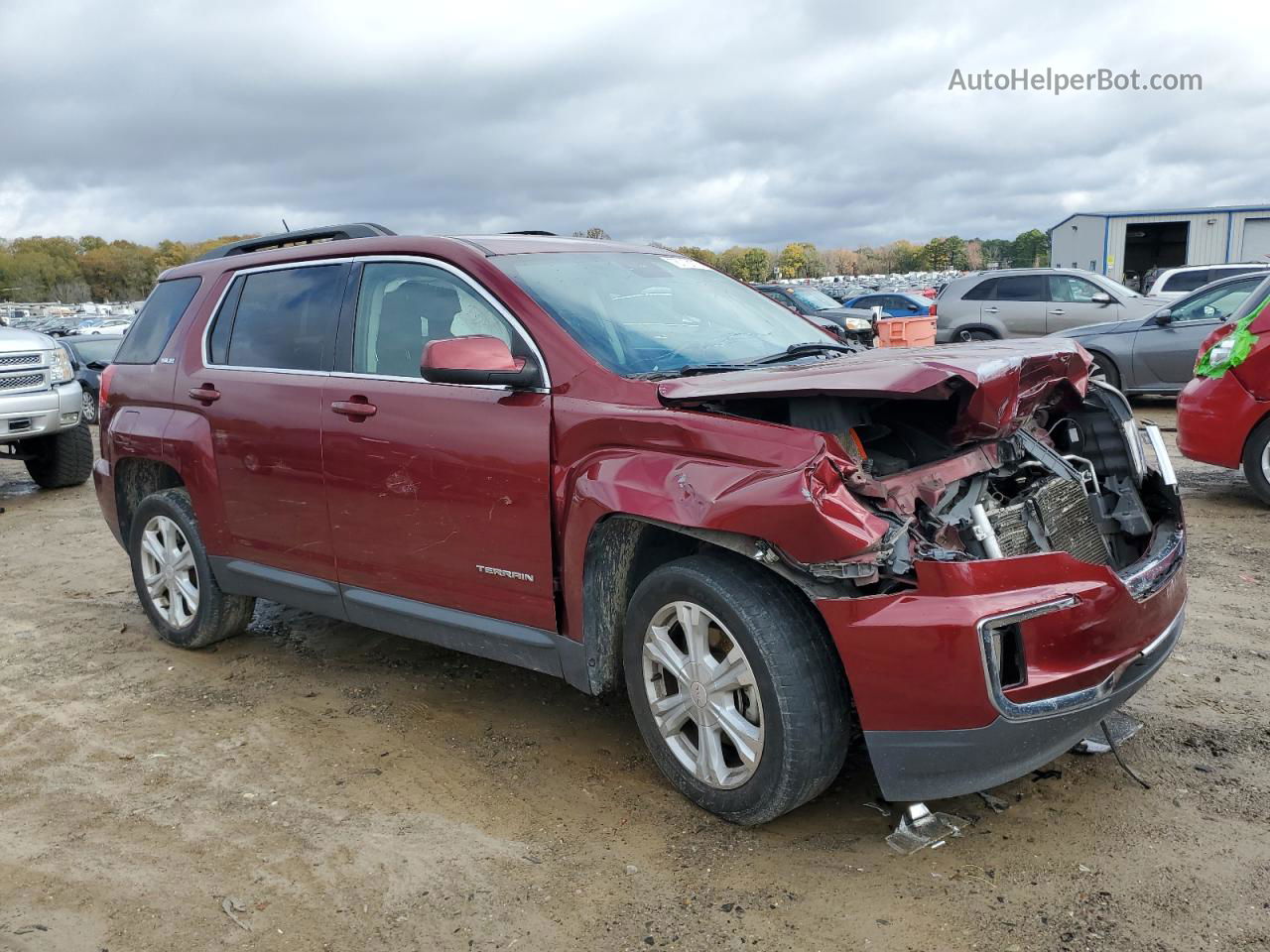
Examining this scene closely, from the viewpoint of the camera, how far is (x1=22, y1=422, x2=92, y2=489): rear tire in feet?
33.7

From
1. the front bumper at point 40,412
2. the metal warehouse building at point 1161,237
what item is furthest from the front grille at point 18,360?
the metal warehouse building at point 1161,237

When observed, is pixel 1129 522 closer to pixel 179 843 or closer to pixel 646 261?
pixel 646 261

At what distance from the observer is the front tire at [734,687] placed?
9.53ft

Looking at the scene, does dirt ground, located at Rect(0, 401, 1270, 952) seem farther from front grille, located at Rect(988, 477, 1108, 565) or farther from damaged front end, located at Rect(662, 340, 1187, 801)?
front grille, located at Rect(988, 477, 1108, 565)

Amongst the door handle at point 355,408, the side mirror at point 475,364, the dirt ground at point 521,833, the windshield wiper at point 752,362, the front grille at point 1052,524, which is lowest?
the dirt ground at point 521,833

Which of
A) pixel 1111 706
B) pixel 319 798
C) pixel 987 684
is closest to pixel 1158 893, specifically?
pixel 1111 706

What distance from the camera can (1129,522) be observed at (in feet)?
11.9

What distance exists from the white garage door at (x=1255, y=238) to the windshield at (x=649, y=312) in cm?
4006

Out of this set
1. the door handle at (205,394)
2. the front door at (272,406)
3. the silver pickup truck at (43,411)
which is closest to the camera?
the front door at (272,406)

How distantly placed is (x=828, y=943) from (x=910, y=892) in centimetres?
32

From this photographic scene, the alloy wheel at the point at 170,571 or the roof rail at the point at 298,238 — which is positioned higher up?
the roof rail at the point at 298,238

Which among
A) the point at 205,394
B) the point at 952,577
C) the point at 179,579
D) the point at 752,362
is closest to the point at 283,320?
the point at 205,394

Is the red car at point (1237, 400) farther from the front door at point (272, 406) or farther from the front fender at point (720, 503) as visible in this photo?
the front door at point (272, 406)

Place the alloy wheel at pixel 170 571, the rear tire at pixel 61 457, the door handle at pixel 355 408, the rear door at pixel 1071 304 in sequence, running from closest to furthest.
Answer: the door handle at pixel 355 408 < the alloy wheel at pixel 170 571 < the rear tire at pixel 61 457 < the rear door at pixel 1071 304
